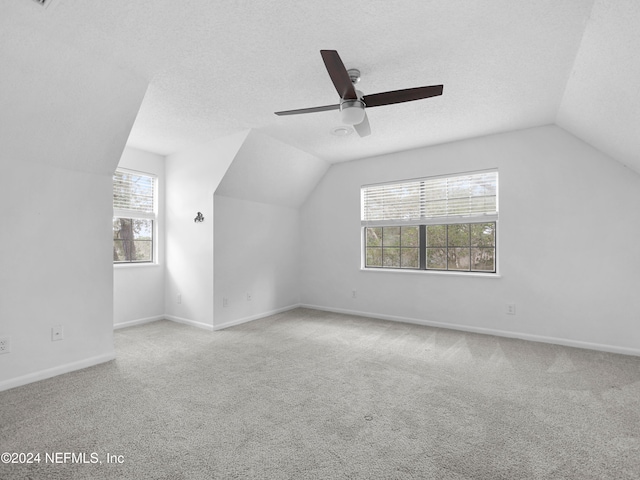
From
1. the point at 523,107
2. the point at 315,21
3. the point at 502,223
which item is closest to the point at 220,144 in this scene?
the point at 315,21

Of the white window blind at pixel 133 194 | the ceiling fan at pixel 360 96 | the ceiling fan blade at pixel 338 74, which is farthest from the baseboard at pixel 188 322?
the ceiling fan blade at pixel 338 74

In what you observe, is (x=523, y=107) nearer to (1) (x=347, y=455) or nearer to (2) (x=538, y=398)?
(2) (x=538, y=398)

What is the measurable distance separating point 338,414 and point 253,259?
117 inches

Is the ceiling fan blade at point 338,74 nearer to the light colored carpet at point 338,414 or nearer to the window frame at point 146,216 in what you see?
the light colored carpet at point 338,414

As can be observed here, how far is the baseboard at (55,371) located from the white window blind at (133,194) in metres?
2.02

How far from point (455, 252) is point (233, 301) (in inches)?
125

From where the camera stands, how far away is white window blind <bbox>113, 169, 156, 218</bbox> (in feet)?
13.9

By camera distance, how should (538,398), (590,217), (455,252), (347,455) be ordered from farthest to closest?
(455,252) < (590,217) < (538,398) < (347,455)

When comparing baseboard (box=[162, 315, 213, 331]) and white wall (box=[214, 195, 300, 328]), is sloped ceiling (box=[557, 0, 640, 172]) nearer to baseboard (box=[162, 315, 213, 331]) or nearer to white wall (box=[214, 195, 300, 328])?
white wall (box=[214, 195, 300, 328])

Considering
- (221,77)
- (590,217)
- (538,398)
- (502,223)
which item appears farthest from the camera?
(502,223)

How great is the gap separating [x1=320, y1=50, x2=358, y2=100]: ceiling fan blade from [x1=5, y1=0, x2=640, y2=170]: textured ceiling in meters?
0.28

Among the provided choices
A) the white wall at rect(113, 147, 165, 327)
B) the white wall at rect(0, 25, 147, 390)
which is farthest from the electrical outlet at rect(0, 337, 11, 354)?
the white wall at rect(113, 147, 165, 327)

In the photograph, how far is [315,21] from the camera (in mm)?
1928

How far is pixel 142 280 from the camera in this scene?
4.46 m
